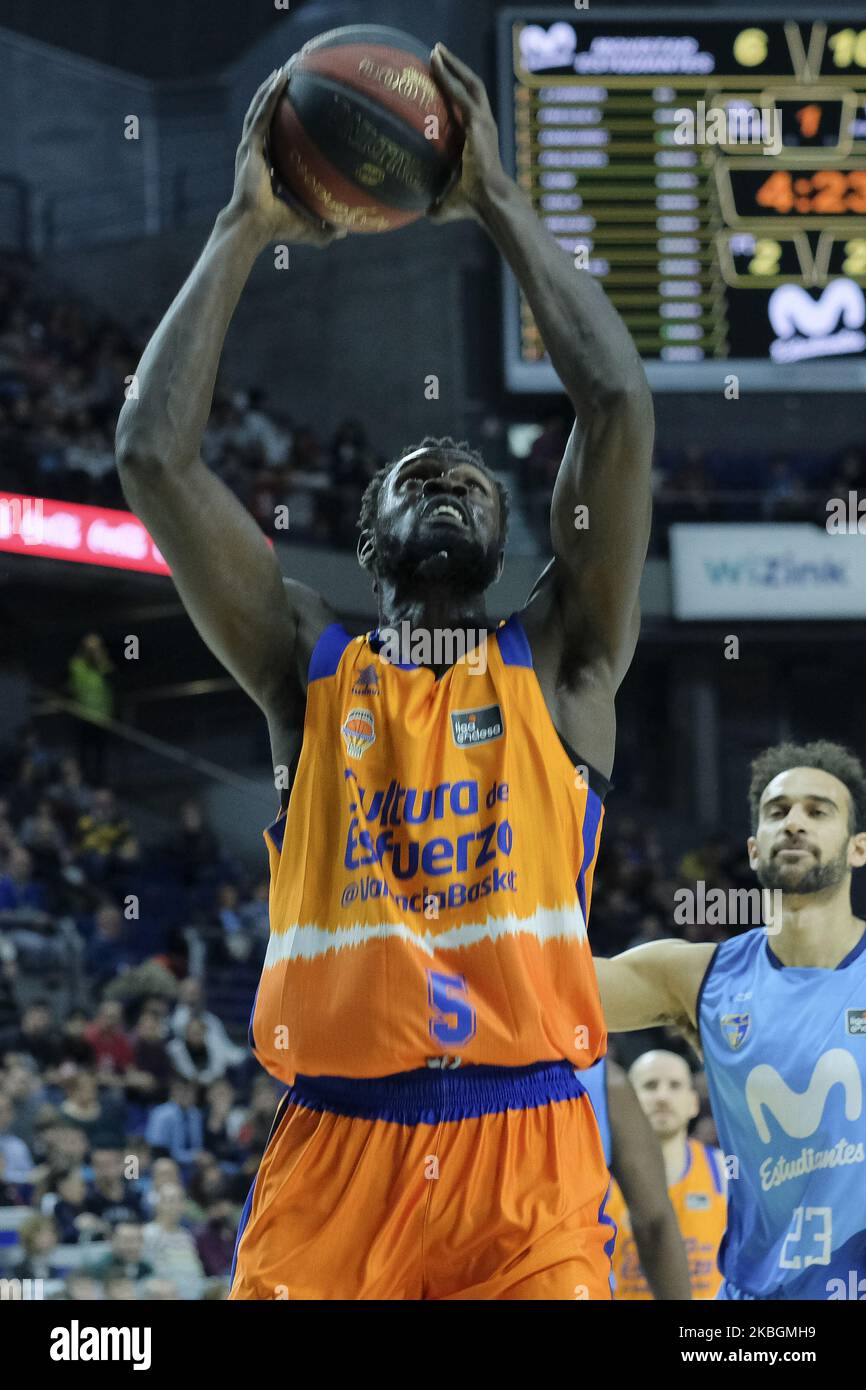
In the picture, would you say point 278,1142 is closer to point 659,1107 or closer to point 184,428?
point 184,428

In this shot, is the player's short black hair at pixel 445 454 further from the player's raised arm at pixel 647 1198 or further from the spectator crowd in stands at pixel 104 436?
the spectator crowd in stands at pixel 104 436

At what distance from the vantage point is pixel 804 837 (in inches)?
179

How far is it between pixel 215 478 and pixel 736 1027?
7.25ft

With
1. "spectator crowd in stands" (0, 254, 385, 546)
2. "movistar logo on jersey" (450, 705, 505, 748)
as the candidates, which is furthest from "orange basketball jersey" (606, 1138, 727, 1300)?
"spectator crowd in stands" (0, 254, 385, 546)

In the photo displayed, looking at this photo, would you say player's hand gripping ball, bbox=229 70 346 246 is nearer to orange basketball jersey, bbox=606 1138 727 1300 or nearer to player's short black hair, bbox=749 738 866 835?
player's short black hair, bbox=749 738 866 835

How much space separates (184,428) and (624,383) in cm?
72

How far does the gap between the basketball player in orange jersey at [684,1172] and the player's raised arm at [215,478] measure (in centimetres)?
378

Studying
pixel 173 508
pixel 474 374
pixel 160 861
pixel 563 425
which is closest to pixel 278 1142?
pixel 173 508

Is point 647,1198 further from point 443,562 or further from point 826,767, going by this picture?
point 443,562

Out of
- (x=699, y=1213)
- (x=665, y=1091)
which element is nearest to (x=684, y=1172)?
(x=699, y=1213)

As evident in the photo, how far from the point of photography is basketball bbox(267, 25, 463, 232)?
3.09 m

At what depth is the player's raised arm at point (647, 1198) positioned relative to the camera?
179 inches

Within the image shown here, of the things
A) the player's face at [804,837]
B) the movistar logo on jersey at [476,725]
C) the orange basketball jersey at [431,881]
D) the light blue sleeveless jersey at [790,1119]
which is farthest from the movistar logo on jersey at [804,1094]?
the movistar logo on jersey at [476,725]

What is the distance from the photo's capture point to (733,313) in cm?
1256
